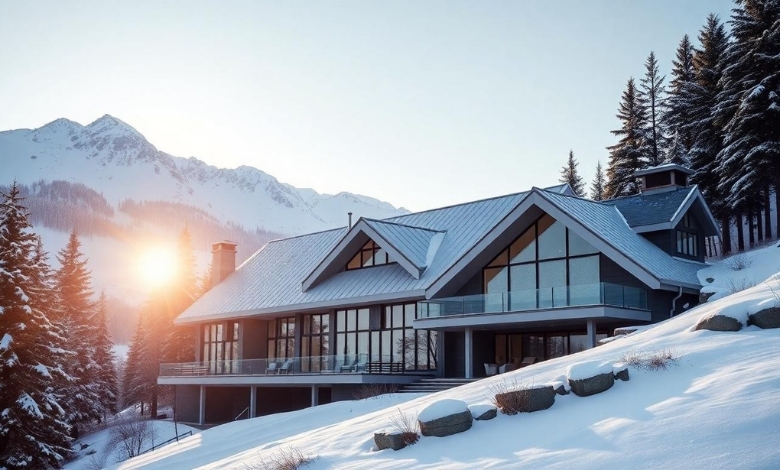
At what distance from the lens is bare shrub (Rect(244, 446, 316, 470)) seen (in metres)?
12.5

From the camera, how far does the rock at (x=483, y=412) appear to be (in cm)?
1230

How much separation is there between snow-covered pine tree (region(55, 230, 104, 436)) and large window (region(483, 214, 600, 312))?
26400 mm

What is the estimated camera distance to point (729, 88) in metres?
38.4

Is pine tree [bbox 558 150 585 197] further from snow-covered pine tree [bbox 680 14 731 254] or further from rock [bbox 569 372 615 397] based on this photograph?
rock [bbox 569 372 615 397]

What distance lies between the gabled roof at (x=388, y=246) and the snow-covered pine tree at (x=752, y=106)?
46.1ft

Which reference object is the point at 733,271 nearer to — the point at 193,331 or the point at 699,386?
the point at 699,386

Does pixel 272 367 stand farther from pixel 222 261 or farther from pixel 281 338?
pixel 222 261

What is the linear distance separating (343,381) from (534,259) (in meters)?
8.54

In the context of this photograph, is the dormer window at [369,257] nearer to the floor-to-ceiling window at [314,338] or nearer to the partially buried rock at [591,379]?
the floor-to-ceiling window at [314,338]

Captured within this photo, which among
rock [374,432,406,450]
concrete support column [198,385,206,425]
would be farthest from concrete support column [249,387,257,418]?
rock [374,432,406,450]

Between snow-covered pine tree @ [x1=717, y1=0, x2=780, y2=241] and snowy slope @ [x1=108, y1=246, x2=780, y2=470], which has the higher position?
snow-covered pine tree @ [x1=717, y1=0, x2=780, y2=241]

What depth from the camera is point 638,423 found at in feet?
33.2

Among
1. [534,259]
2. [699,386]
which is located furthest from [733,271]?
[699,386]

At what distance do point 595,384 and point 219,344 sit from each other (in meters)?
32.3
